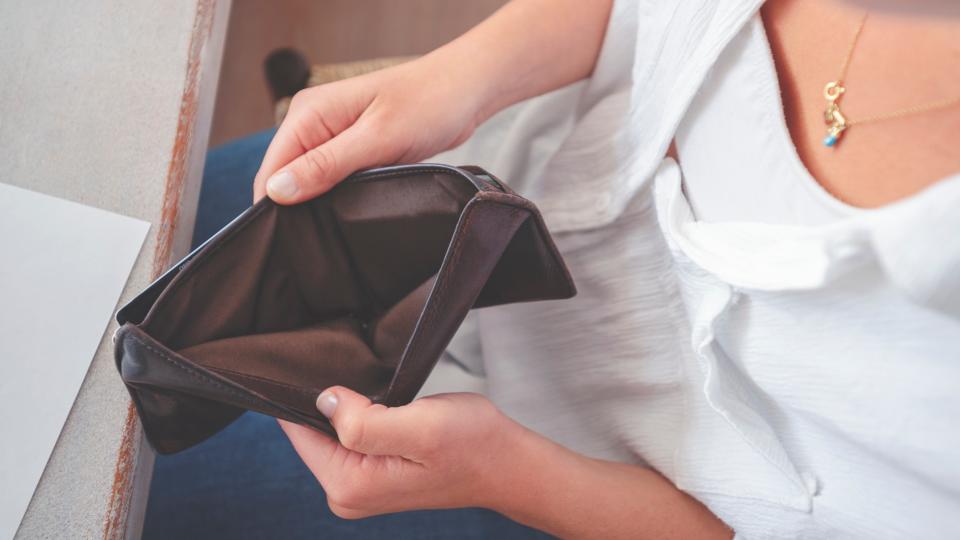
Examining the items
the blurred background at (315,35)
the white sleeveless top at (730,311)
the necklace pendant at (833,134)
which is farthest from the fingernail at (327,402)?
the blurred background at (315,35)

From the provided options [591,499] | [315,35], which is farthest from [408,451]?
[315,35]

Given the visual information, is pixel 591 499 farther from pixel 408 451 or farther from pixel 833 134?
pixel 833 134

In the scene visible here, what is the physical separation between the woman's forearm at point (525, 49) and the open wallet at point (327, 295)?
15cm

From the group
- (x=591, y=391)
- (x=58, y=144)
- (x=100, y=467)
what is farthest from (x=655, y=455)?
(x=58, y=144)

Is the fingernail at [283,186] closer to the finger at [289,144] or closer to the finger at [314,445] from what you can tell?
the finger at [289,144]

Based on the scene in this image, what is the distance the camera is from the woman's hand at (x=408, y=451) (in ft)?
1.45

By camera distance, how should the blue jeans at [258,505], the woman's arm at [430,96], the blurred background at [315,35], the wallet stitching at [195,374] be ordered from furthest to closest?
the blurred background at [315,35]
the blue jeans at [258,505]
the woman's arm at [430,96]
the wallet stitching at [195,374]

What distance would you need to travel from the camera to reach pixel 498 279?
506 millimetres

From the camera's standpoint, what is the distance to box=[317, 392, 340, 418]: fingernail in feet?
1.44

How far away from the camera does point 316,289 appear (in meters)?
0.52

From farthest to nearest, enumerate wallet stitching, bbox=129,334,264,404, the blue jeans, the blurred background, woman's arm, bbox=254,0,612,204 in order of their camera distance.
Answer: the blurred background, the blue jeans, woman's arm, bbox=254,0,612,204, wallet stitching, bbox=129,334,264,404

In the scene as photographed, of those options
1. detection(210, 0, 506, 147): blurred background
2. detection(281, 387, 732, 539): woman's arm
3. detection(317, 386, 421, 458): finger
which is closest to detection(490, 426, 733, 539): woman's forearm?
detection(281, 387, 732, 539): woman's arm

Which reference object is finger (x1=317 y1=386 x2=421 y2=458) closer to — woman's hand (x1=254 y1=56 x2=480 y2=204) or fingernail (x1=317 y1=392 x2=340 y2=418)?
fingernail (x1=317 y1=392 x2=340 y2=418)

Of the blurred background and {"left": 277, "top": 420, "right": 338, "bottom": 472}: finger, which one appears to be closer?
{"left": 277, "top": 420, "right": 338, "bottom": 472}: finger
